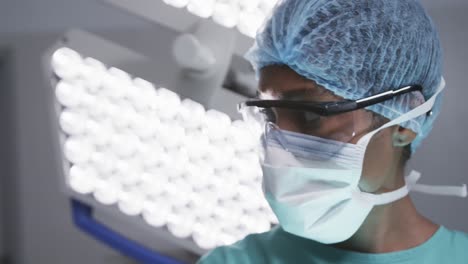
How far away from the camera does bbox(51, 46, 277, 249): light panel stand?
0.98 metres

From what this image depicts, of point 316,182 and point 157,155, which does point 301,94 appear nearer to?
point 316,182

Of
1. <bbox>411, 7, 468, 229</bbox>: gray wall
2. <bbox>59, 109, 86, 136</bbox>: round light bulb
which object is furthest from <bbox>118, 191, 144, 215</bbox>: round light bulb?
<bbox>411, 7, 468, 229</bbox>: gray wall

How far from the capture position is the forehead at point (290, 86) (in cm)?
93

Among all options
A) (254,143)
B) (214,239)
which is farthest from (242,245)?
(254,143)

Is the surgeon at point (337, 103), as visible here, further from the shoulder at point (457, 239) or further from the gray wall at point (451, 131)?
the gray wall at point (451, 131)

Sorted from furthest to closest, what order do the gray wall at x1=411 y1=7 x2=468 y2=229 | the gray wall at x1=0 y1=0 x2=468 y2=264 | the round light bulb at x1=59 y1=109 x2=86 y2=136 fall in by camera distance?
the gray wall at x1=0 y1=0 x2=468 y2=264, the gray wall at x1=411 y1=7 x2=468 y2=229, the round light bulb at x1=59 y1=109 x2=86 y2=136

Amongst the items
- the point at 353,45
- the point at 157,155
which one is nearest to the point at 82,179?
the point at 157,155

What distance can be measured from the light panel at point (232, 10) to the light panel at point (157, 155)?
0.14 meters

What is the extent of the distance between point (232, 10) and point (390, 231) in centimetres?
48

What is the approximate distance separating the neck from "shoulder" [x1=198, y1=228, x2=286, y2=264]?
13 cm

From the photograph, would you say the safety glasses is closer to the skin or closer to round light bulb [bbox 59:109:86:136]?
the skin

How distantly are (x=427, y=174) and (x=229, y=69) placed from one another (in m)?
0.74

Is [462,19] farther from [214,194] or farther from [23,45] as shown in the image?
[23,45]

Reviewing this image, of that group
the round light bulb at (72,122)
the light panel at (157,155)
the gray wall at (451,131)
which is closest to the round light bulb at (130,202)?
the light panel at (157,155)
